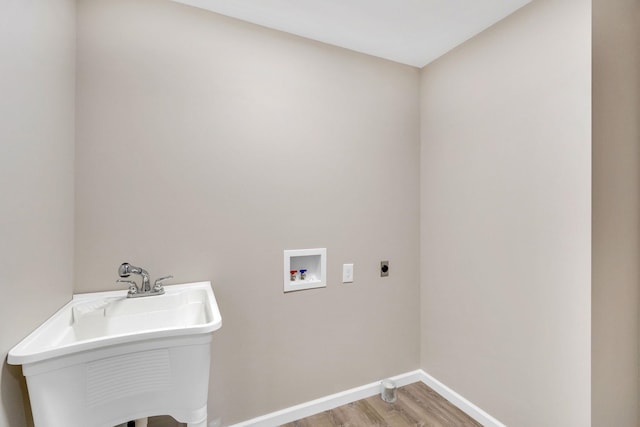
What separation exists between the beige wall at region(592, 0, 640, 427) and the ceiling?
509 mm

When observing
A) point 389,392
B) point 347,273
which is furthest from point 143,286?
point 389,392

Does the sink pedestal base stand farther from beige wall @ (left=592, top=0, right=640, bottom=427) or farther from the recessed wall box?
beige wall @ (left=592, top=0, right=640, bottom=427)

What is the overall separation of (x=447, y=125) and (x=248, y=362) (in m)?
2.00

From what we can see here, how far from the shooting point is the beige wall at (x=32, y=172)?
912 millimetres

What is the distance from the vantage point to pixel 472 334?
1.94 m

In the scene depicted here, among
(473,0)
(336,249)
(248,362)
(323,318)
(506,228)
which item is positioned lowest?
(248,362)

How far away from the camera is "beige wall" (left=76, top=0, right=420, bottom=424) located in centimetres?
148

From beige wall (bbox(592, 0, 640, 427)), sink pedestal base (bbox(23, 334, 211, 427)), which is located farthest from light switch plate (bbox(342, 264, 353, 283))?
beige wall (bbox(592, 0, 640, 427))

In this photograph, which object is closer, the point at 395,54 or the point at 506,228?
the point at 506,228

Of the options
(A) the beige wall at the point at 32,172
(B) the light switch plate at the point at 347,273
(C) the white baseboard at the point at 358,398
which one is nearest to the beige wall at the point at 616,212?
(C) the white baseboard at the point at 358,398

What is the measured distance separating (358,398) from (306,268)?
38.9 inches

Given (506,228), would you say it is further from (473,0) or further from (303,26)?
(303,26)

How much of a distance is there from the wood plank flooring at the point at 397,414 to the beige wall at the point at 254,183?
0.46 ft

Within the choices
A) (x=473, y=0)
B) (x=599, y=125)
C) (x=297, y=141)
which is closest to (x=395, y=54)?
(x=473, y=0)
